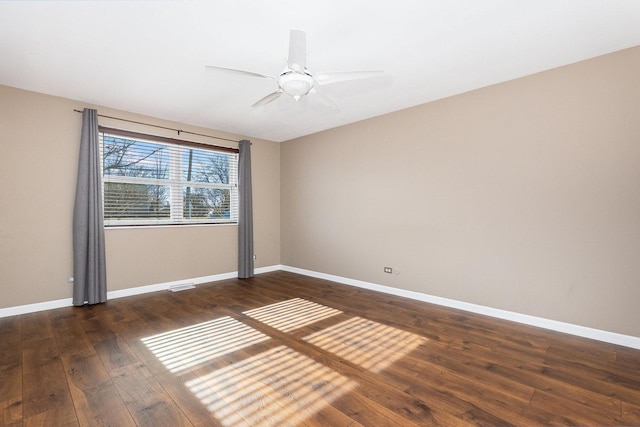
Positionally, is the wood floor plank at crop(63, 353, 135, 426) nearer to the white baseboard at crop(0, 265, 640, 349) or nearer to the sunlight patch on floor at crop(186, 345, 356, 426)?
the sunlight patch on floor at crop(186, 345, 356, 426)

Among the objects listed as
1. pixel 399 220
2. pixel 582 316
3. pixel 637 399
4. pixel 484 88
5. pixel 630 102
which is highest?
pixel 484 88

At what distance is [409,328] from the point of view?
10.1 feet

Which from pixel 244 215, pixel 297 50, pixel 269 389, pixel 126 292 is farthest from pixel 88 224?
pixel 297 50

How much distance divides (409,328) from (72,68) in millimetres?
4303

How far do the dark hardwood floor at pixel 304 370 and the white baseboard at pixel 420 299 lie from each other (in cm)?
12

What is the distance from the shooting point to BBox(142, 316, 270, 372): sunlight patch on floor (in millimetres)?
2467

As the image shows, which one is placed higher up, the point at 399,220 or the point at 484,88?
the point at 484,88

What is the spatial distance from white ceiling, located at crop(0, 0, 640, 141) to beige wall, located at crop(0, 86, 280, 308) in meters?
0.32

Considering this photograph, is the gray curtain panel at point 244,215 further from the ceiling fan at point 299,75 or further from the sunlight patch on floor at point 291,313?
the ceiling fan at point 299,75

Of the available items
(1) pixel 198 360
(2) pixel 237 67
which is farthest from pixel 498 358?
(2) pixel 237 67

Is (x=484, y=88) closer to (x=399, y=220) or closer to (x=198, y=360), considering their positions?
(x=399, y=220)

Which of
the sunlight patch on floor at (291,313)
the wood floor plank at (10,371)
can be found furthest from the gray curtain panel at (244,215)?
the wood floor plank at (10,371)

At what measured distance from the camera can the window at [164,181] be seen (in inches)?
167

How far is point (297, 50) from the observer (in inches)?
84.8
